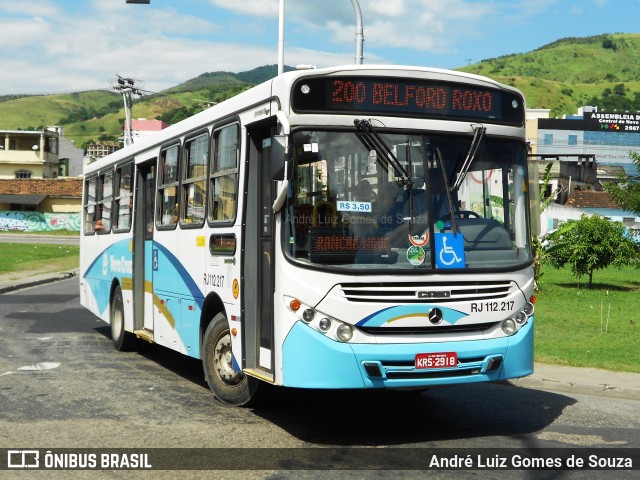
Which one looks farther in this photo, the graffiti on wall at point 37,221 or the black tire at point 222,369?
the graffiti on wall at point 37,221

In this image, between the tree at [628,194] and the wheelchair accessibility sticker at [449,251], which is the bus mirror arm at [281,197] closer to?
the wheelchair accessibility sticker at [449,251]

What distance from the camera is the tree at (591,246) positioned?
102 ft

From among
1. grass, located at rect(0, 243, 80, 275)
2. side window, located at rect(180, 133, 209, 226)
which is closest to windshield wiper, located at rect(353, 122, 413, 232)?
side window, located at rect(180, 133, 209, 226)

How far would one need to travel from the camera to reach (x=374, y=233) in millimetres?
8141

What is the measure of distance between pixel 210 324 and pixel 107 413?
Result: 143 cm

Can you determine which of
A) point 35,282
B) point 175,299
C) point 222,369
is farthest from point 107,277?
point 35,282

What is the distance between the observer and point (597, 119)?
466ft

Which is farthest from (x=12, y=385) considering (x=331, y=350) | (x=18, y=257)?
(x=18, y=257)

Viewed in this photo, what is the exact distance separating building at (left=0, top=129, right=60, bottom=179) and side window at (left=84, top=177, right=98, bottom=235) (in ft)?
305

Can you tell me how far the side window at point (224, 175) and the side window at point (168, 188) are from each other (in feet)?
4.90

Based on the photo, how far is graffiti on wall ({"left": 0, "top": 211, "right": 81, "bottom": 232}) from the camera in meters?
88.6

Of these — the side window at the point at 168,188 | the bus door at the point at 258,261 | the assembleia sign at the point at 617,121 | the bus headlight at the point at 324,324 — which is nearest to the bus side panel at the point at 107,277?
the side window at the point at 168,188

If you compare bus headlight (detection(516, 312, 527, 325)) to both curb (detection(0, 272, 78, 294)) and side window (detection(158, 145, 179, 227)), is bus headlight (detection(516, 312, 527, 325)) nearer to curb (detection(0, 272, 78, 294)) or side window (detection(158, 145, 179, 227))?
side window (detection(158, 145, 179, 227))

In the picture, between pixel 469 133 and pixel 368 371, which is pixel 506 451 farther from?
pixel 469 133
